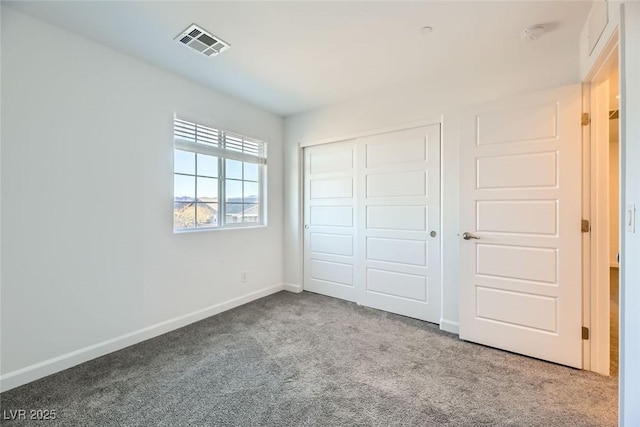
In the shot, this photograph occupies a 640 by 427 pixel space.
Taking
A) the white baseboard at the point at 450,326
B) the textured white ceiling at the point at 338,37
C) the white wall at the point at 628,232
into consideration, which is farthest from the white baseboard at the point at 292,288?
the white wall at the point at 628,232

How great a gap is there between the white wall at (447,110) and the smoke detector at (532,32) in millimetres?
354

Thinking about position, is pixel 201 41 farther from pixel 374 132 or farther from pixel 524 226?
pixel 524 226

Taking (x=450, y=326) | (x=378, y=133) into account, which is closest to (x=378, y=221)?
(x=378, y=133)

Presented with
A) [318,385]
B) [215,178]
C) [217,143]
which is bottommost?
[318,385]

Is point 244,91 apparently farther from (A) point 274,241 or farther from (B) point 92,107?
(A) point 274,241

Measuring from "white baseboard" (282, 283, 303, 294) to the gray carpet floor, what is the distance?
1.29 m

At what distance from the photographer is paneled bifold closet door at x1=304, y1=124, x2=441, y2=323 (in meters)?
3.00

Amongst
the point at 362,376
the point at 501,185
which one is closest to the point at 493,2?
the point at 501,185

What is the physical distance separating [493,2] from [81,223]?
344 cm

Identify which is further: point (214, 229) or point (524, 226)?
point (214, 229)

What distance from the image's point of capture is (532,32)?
6.86 ft

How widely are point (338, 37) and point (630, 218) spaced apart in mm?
2158

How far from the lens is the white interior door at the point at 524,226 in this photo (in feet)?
7.01

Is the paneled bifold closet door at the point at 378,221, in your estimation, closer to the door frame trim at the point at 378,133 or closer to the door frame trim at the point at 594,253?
the door frame trim at the point at 378,133
